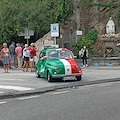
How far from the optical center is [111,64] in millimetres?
23219

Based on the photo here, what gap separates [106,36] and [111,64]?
5238 mm

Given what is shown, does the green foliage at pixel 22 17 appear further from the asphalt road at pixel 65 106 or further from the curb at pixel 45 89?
the asphalt road at pixel 65 106

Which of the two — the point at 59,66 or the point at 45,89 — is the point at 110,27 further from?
the point at 45,89

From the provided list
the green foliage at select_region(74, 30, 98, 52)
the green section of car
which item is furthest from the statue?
the green section of car

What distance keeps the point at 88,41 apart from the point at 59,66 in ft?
45.9

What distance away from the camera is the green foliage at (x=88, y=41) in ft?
85.0

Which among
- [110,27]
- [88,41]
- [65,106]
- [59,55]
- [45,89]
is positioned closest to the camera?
[65,106]

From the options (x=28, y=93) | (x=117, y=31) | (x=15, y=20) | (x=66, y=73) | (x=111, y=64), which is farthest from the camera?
(x=117, y=31)

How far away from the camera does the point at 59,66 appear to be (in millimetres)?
12930

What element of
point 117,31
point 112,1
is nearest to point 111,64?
point 117,31

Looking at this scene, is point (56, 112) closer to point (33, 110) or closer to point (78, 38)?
point (33, 110)

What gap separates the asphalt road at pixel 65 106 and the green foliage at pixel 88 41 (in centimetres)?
1572

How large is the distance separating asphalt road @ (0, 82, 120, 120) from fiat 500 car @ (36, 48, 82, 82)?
2.63 meters

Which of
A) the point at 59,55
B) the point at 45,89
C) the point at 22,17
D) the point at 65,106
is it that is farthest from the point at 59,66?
the point at 22,17
